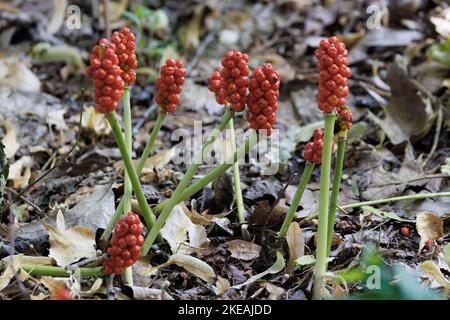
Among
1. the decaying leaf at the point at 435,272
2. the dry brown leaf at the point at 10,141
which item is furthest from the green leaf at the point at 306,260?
the dry brown leaf at the point at 10,141

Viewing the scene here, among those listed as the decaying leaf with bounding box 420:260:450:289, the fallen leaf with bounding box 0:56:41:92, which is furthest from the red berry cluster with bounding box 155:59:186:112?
the fallen leaf with bounding box 0:56:41:92

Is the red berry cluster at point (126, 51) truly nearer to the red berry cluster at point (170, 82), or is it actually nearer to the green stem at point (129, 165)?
the red berry cluster at point (170, 82)

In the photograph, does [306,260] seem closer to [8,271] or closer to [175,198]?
[175,198]

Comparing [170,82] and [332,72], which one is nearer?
[332,72]

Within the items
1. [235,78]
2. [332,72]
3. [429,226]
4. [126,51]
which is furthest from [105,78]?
[429,226]
